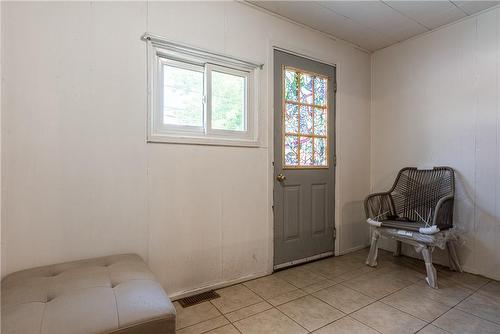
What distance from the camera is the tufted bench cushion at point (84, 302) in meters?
0.99

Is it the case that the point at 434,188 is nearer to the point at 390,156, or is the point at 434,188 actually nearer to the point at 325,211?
the point at 390,156

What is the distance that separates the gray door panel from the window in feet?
1.15

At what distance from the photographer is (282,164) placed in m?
2.63

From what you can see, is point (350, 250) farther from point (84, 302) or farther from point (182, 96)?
point (84, 302)

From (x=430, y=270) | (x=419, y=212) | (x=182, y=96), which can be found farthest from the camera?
(x=419, y=212)

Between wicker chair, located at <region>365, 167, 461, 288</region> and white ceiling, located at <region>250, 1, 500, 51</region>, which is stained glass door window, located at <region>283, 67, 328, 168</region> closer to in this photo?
white ceiling, located at <region>250, 1, 500, 51</region>

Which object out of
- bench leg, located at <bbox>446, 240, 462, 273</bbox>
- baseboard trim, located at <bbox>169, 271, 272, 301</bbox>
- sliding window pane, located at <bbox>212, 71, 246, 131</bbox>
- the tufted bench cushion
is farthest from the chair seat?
the tufted bench cushion

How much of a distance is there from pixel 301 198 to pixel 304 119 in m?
0.86

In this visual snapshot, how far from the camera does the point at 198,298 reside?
6.70 feet

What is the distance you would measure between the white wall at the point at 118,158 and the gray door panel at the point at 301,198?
14 cm

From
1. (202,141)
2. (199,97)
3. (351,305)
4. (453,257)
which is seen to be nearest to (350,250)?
(453,257)

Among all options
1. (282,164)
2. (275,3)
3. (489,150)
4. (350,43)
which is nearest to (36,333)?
(282,164)

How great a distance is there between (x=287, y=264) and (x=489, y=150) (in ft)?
Answer: 7.28

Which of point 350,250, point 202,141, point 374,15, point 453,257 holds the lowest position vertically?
point 350,250
